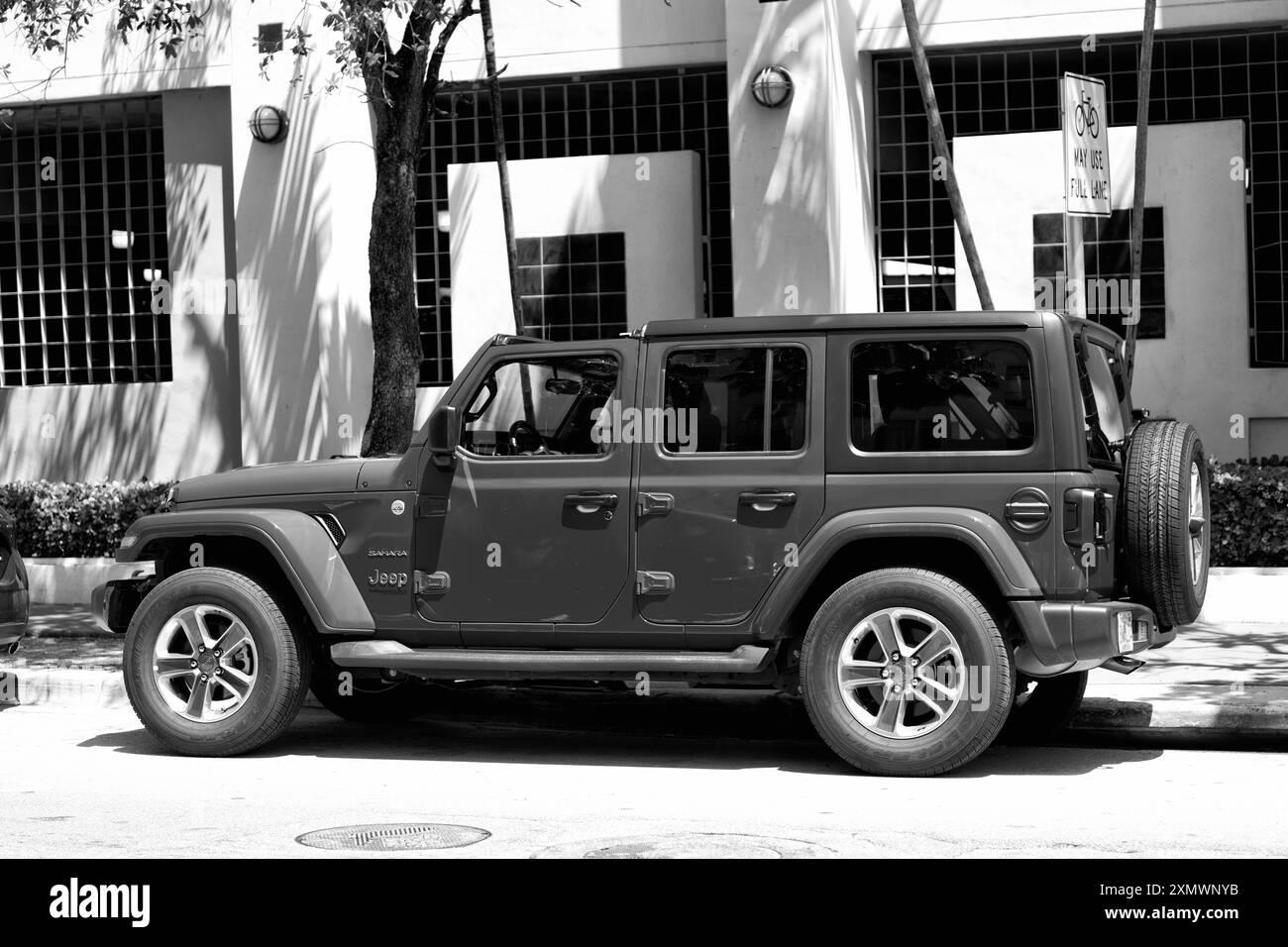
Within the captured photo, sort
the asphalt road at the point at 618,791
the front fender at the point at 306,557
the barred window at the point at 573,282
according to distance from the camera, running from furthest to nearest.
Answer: the barred window at the point at 573,282 < the front fender at the point at 306,557 < the asphalt road at the point at 618,791

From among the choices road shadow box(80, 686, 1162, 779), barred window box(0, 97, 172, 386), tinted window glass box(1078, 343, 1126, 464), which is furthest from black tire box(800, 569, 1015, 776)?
barred window box(0, 97, 172, 386)

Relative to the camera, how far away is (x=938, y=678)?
24.9ft

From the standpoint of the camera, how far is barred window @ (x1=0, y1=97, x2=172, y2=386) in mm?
17734

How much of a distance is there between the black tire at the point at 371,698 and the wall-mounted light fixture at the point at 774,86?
277 inches

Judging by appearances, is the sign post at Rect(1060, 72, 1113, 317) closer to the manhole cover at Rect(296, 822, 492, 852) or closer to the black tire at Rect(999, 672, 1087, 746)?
the black tire at Rect(999, 672, 1087, 746)

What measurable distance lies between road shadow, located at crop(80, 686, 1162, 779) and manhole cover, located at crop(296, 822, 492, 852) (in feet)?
5.34

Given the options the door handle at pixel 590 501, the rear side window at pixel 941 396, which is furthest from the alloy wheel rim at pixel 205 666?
the rear side window at pixel 941 396

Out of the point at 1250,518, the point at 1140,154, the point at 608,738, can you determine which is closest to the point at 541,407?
the point at 608,738

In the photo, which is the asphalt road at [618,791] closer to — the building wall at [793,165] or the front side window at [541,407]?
the front side window at [541,407]

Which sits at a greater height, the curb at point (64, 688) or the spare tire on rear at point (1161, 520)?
the spare tire on rear at point (1161, 520)

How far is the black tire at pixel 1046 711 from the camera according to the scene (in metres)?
8.67

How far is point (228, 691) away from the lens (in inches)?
340

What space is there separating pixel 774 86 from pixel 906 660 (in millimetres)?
8333

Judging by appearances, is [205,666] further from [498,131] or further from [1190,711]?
[498,131]
